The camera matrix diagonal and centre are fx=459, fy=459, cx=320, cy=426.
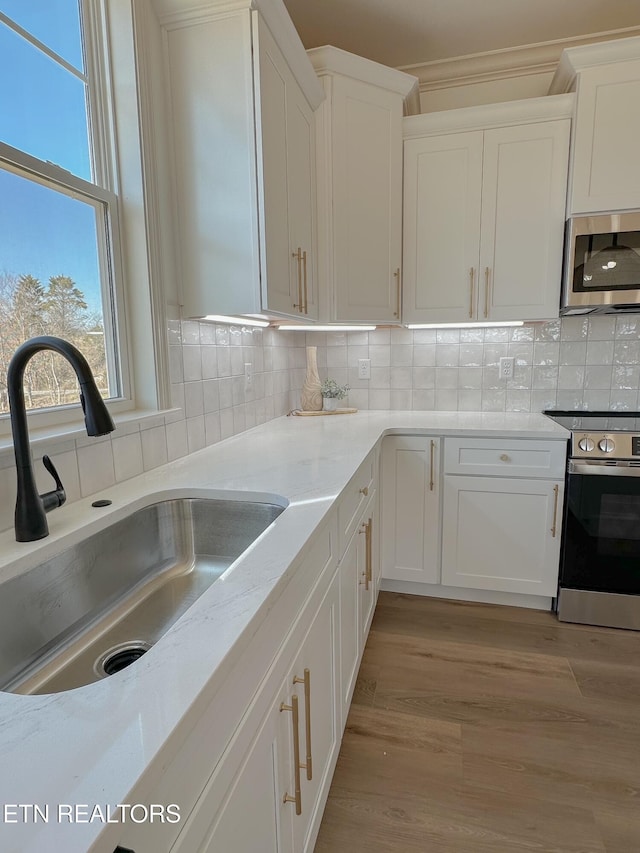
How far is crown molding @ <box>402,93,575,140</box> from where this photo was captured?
2.09m

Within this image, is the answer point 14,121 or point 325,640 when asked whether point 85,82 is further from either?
point 325,640

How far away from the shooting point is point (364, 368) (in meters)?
2.75

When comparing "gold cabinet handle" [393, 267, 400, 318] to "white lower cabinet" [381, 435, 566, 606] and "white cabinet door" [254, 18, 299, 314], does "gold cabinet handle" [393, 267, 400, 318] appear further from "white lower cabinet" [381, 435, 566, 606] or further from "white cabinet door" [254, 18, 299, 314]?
"white cabinet door" [254, 18, 299, 314]

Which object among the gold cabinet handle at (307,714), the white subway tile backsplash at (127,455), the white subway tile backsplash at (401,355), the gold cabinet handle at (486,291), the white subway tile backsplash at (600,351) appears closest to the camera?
the gold cabinet handle at (307,714)

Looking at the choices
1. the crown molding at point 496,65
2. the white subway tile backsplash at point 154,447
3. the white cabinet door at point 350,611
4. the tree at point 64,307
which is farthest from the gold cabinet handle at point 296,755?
the crown molding at point 496,65

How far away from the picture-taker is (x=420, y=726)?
1570 mm

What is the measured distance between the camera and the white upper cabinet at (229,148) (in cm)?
143

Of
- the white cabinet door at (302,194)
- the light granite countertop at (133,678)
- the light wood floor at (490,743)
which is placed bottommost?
the light wood floor at (490,743)

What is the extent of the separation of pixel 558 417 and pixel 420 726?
5.37 feet

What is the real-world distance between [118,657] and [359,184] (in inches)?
84.4

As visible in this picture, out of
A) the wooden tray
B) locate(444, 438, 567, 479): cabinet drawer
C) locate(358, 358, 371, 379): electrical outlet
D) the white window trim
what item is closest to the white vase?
the wooden tray

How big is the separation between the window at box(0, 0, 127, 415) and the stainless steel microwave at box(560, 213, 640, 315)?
1.93m

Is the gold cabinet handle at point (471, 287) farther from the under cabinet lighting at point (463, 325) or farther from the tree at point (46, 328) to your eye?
the tree at point (46, 328)

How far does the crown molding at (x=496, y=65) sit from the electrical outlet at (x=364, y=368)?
5.00ft
